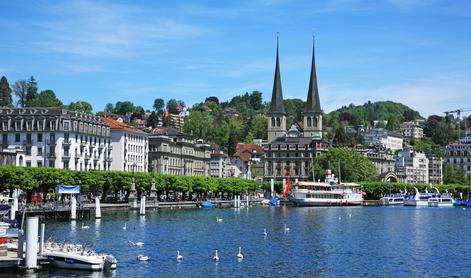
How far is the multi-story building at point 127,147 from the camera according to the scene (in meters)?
156

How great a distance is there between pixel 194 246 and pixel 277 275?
707 inches

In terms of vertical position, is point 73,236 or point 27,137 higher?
point 27,137

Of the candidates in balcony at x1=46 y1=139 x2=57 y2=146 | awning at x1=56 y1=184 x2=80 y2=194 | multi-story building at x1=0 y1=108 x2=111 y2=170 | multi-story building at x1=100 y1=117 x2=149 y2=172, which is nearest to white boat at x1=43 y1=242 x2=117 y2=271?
awning at x1=56 y1=184 x2=80 y2=194

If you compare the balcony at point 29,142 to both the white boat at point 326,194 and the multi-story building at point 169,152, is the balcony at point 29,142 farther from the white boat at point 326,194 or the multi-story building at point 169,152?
the white boat at point 326,194

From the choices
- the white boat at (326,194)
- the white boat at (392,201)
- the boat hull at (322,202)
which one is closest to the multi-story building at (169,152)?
the white boat at (326,194)

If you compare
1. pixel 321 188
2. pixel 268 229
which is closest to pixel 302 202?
pixel 321 188

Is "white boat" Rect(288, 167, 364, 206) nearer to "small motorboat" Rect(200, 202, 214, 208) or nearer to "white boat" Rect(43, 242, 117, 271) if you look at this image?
"small motorboat" Rect(200, 202, 214, 208)

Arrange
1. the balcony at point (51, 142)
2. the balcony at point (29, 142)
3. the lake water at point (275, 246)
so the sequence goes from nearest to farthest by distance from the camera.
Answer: the lake water at point (275, 246) → the balcony at point (51, 142) → the balcony at point (29, 142)

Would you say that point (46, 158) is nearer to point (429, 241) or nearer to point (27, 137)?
point (27, 137)

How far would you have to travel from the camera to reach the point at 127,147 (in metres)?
160

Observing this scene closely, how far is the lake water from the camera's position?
55781mm

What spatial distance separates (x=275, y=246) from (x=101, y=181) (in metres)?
54.6

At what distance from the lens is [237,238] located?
79.6m

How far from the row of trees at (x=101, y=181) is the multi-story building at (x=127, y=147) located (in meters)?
10.8
